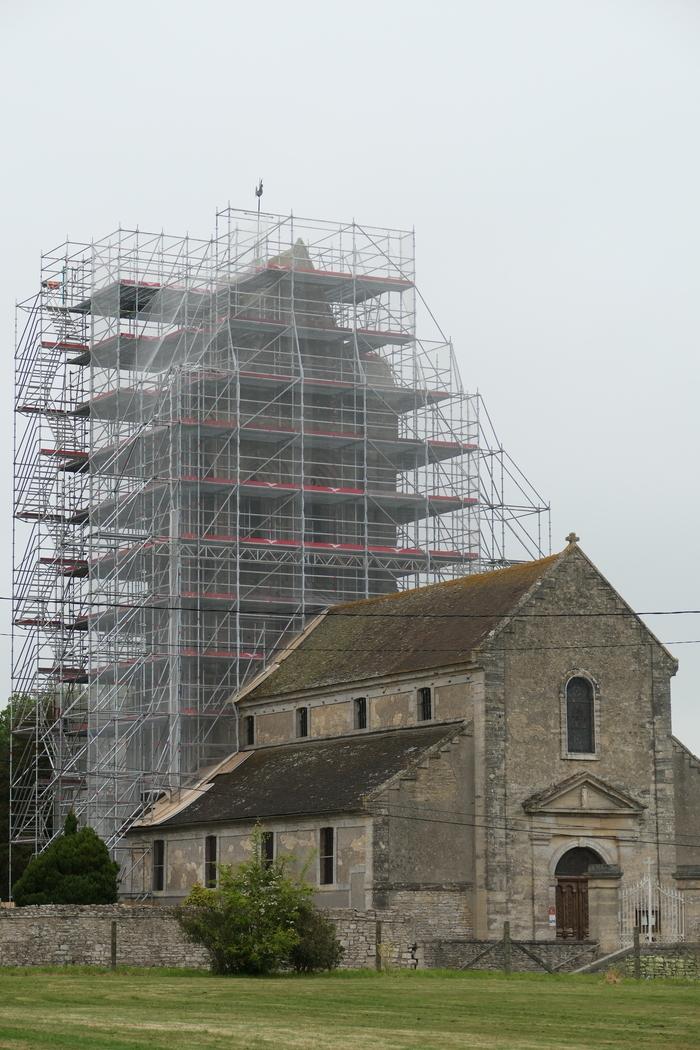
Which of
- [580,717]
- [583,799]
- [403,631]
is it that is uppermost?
[403,631]

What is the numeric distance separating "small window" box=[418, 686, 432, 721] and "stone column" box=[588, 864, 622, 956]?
259 inches

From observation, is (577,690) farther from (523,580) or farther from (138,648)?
(138,648)

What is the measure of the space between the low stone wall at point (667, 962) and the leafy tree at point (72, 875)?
15217mm

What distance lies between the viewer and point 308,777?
57250mm

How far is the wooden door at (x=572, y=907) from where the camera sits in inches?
2157

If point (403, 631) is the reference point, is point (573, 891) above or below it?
below

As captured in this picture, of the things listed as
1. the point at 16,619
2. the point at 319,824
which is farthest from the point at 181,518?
the point at 319,824

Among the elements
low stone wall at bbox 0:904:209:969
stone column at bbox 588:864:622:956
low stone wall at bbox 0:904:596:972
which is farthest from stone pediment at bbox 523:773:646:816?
low stone wall at bbox 0:904:209:969

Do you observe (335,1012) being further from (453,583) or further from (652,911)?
(453,583)

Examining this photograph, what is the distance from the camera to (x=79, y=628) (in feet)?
228

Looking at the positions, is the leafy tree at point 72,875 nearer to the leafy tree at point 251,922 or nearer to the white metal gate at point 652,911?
the leafy tree at point 251,922

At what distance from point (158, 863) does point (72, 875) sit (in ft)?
22.2

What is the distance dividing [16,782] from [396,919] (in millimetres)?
23970

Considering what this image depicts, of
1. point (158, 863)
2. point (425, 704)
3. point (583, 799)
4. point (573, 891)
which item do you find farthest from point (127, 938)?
point (583, 799)
